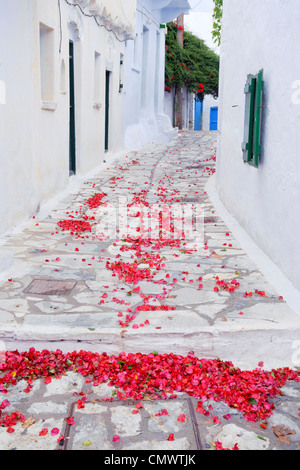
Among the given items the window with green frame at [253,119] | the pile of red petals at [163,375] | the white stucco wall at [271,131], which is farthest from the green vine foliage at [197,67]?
the pile of red petals at [163,375]

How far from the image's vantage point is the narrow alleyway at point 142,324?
3049mm

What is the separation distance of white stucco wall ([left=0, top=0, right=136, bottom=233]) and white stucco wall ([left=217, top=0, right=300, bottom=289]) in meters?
3.01

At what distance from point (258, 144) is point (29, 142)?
3.32m

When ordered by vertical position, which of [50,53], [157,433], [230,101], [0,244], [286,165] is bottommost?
[157,433]

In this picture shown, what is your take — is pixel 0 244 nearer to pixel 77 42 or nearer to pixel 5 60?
pixel 5 60

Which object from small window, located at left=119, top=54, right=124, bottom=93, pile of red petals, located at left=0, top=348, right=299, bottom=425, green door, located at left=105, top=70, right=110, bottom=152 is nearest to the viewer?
pile of red petals, located at left=0, top=348, right=299, bottom=425

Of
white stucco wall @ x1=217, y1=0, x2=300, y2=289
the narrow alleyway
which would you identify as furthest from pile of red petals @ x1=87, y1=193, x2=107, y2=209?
white stucco wall @ x1=217, y1=0, x2=300, y2=289

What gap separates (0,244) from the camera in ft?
20.1

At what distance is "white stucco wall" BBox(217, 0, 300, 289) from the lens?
4.94 meters

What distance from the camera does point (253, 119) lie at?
6.39 meters

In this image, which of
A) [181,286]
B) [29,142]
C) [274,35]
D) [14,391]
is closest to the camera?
[14,391]

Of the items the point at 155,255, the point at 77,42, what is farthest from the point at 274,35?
the point at 77,42

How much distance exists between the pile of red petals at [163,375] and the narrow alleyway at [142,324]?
0.02 metres

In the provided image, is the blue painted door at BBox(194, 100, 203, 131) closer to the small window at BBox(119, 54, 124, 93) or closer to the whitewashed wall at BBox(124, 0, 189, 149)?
the whitewashed wall at BBox(124, 0, 189, 149)
